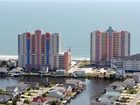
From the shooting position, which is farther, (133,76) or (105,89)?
(133,76)

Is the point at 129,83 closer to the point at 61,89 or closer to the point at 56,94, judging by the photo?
the point at 61,89

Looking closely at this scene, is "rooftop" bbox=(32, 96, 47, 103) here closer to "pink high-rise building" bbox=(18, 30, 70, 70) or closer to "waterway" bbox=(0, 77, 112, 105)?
"waterway" bbox=(0, 77, 112, 105)

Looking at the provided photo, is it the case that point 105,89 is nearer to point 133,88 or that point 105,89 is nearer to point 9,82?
point 133,88

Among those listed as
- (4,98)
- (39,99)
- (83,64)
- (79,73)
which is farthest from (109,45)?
(39,99)

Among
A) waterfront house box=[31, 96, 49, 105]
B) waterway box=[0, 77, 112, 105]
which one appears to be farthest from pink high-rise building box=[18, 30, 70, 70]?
waterfront house box=[31, 96, 49, 105]

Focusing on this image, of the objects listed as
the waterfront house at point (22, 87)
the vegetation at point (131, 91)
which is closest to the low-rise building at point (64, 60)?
the waterfront house at point (22, 87)

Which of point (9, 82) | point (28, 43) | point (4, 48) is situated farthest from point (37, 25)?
point (9, 82)

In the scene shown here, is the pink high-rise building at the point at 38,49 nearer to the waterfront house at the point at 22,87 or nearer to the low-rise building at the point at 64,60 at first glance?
the low-rise building at the point at 64,60

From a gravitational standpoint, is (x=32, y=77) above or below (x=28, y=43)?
below
